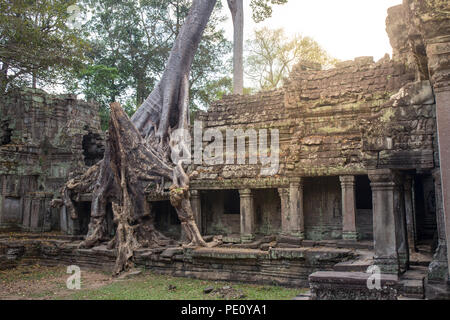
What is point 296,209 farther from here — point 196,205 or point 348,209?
point 196,205

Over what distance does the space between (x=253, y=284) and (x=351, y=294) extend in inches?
193

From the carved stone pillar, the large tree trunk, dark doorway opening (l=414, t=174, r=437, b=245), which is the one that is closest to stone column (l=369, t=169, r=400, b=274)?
the carved stone pillar

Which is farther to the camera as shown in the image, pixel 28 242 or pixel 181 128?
pixel 181 128

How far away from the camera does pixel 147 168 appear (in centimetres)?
1330

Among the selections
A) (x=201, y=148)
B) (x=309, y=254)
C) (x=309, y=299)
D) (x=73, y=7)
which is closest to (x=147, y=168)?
(x=201, y=148)

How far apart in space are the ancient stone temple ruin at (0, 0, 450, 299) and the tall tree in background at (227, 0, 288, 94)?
631 cm

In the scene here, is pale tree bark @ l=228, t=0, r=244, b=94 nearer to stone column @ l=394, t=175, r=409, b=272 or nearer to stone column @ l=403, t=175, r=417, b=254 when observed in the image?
stone column @ l=403, t=175, r=417, b=254

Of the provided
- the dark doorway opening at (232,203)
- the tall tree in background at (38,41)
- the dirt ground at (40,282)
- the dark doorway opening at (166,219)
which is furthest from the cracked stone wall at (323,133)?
the tall tree in background at (38,41)

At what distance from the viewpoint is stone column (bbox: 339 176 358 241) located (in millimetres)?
10750

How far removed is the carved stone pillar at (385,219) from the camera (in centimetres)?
612

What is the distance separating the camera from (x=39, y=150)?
1867 centimetres

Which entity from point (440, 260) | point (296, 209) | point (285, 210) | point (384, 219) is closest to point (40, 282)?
point (285, 210)

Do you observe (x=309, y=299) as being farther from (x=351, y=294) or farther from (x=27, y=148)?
(x=27, y=148)

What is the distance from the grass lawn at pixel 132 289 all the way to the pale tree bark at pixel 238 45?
A: 1323 cm
